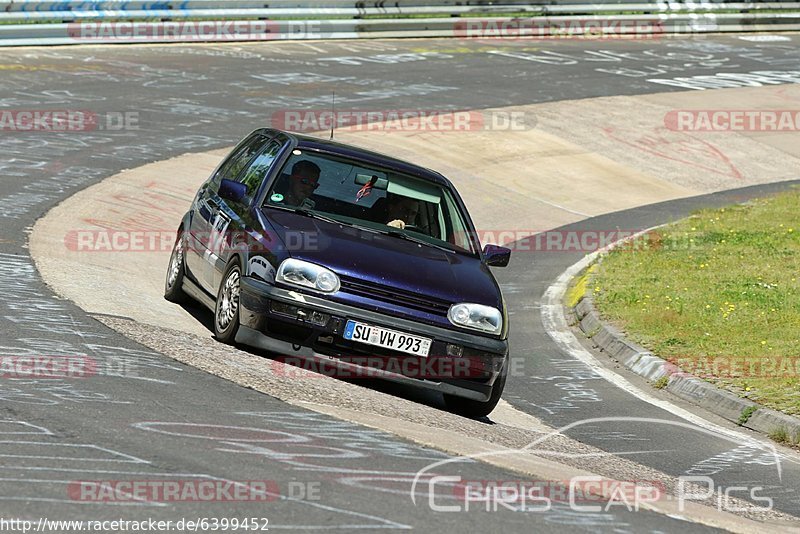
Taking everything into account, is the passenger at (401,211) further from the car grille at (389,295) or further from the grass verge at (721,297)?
the grass verge at (721,297)

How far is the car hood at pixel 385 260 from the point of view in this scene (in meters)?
8.79

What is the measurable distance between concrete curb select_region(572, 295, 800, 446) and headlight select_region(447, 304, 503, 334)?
91.7 inches

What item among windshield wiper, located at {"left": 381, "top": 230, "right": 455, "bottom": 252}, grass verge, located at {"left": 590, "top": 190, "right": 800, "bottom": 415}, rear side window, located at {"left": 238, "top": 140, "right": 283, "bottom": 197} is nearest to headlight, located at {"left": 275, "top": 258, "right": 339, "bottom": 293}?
windshield wiper, located at {"left": 381, "top": 230, "right": 455, "bottom": 252}

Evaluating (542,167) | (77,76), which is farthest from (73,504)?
(77,76)

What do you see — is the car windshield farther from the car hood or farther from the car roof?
the car hood

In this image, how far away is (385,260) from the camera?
897cm

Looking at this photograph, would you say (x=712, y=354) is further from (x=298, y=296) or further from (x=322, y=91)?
(x=322, y=91)

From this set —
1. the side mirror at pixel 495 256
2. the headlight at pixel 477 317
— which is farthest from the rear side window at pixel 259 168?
the headlight at pixel 477 317

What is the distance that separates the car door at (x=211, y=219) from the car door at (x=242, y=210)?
0.01m

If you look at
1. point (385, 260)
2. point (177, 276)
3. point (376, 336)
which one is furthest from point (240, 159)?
point (376, 336)

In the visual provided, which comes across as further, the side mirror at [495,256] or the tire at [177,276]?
the tire at [177,276]

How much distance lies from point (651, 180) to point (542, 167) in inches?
79.5

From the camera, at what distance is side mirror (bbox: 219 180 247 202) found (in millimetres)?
9812

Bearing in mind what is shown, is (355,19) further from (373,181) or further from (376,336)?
(376,336)
